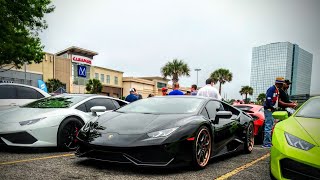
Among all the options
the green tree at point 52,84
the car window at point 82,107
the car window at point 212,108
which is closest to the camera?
the car window at point 212,108

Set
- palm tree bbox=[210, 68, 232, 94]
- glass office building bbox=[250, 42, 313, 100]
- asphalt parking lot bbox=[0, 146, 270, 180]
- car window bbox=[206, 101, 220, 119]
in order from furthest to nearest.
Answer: glass office building bbox=[250, 42, 313, 100] → palm tree bbox=[210, 68, 232, 94] → car window bbox=[206, 101, 220, 119] → asphalt parking lot bbox=[0, 146, 270, 180]

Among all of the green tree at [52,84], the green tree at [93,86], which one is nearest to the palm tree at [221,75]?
the green tree at [93,86]

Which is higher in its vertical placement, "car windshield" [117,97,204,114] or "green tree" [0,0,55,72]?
"green tree" [0,0,55,72]

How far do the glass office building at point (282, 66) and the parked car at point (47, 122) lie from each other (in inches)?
3055

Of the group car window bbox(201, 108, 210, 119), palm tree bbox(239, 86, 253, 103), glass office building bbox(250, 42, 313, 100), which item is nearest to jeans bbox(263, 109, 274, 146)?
car window bbox(201, 108, 210, 119)

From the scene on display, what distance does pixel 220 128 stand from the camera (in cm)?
495

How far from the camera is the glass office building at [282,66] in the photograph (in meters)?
83.6

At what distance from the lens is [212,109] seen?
202 inches

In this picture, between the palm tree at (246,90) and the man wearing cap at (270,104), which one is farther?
the palm tree at (246,90)

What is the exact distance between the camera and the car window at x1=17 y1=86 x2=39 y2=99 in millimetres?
7902

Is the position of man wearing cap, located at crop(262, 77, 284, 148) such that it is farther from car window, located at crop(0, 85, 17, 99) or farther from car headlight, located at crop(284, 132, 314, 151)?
car window, located at crop(0, 85, 17, 99)

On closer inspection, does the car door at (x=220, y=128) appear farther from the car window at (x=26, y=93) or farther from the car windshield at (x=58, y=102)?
the car window at (x=26, y=93)

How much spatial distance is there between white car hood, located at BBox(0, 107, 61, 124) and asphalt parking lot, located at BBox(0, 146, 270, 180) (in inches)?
25.2

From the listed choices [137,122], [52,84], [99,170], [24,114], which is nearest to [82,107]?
[24,114]
